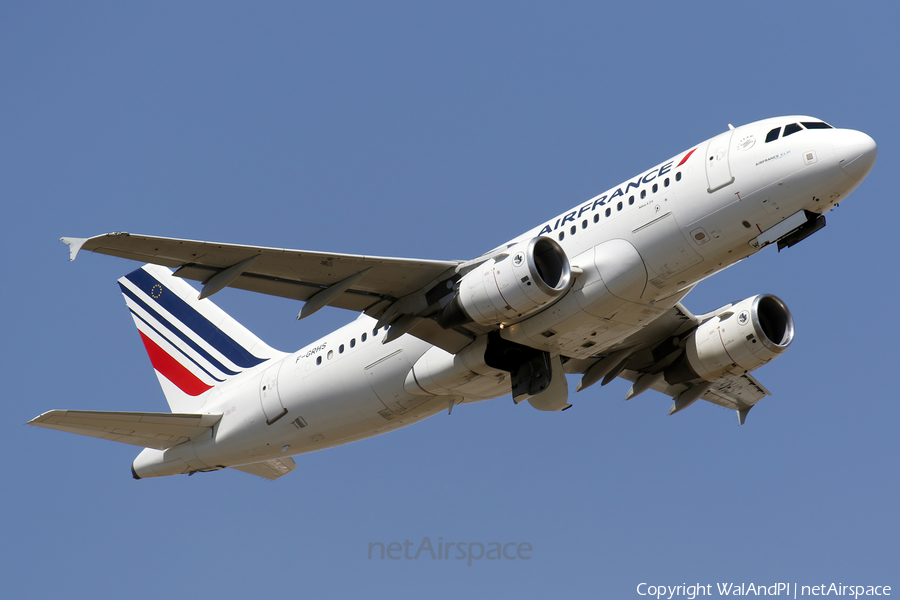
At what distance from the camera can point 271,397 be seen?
27.5 meters

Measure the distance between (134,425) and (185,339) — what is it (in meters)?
5.99

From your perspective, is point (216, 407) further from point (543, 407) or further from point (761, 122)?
point (761, 122)

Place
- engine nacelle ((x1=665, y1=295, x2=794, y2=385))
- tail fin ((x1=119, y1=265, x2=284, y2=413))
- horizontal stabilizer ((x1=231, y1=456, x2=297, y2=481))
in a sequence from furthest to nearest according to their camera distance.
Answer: tail fin ((x1=119, y1=265, x2=284, y2=413)) → horizontal stabilizer ((x1=231, y1=456, x2=297, y2=481)) → engine nacelle ((x1=665, y1=295, x2=794, y2=385))

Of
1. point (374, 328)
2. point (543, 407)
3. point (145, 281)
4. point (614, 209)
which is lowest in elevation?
point (543, 407)

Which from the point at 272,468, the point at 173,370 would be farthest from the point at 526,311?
the point at 173,370

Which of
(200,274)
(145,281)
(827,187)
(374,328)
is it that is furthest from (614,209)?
(145,281)

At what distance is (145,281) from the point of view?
33469 mm

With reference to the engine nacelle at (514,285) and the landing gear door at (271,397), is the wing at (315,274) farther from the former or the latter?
the landing gear door at (271,397)

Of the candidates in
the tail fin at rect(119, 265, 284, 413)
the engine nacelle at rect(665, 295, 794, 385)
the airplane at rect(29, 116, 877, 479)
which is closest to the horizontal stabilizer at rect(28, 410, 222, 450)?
the airplane at rect(29, 116, 877, 479)

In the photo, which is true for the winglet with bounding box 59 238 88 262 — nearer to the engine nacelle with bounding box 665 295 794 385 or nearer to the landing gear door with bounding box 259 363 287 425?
the landing gear door with bounding box 259 363 287 425

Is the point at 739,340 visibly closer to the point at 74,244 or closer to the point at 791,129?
the point at 791,129

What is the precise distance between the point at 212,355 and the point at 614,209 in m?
14.9

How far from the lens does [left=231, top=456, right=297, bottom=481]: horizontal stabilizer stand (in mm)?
30516

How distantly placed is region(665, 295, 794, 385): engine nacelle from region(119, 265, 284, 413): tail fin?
12544mm
